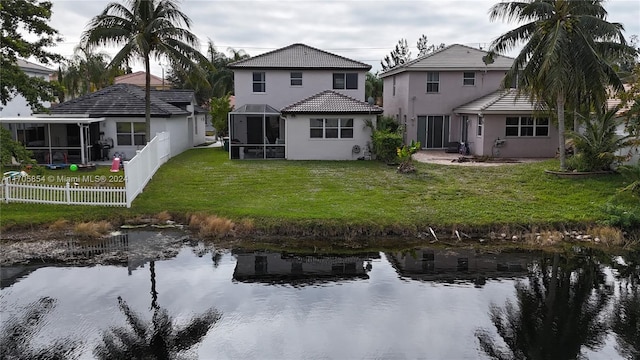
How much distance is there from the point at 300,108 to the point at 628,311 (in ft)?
63.3

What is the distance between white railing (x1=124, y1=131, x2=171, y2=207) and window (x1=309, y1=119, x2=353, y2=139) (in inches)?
294

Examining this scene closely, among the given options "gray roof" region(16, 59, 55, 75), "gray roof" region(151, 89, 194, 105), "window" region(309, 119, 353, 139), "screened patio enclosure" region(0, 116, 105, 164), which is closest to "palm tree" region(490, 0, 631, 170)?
"window" region(309, 119, 353, 139)

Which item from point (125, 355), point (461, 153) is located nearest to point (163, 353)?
point (125, 355)

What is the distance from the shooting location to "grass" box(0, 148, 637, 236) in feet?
55.0

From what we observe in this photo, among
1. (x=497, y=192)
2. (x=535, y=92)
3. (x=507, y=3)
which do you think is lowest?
(x=497, y=192)

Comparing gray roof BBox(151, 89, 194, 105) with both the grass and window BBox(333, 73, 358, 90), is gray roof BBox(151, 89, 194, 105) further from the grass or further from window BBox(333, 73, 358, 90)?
the grass

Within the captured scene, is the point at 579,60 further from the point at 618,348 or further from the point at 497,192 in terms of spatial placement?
the point at 618,348

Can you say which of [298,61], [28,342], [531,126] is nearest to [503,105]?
[531,126]

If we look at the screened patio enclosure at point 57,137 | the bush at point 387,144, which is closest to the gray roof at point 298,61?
the bush at point 387,144

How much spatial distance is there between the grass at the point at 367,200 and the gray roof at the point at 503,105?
3989mm

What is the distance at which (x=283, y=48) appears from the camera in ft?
112

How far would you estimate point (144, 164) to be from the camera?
68.2 feet

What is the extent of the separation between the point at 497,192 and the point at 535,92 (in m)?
5.18

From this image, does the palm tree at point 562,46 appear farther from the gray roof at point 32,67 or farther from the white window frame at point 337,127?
the gray roof at point 32,67
